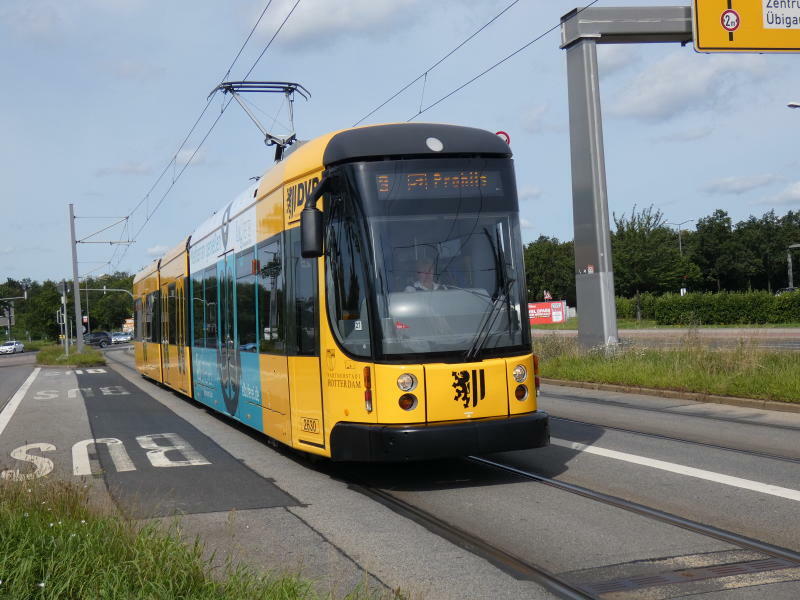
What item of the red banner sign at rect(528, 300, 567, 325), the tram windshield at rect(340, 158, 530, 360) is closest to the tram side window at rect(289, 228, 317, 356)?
the tram windshield at rect(340, 158, 530, 360)

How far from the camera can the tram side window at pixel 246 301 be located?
11164 mm

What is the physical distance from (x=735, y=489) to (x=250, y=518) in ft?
13.2

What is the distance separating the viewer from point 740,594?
488 centimetres

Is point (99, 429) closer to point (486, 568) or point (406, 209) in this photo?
point (406, 209)

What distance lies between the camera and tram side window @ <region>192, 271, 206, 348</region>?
15102 millimetres

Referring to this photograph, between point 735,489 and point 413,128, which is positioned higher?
point 413,128

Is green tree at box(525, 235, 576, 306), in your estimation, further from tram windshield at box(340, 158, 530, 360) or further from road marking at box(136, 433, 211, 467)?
tram windshield at box(340, 158, 530, 360)

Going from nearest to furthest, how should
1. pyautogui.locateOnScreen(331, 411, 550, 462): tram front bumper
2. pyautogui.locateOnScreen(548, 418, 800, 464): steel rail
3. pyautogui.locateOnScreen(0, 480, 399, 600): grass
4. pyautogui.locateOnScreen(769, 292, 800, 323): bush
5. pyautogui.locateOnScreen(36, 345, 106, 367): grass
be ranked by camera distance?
pyautogui.locateOnScreen(0, 480, 399, 600): grass, pyautogui.locateOnScreen(331, 411, 550, 462): tram front bumper, pyautogui.locateOnScreen(548, 418, 800, 464): steel rail, pyautogui.locateOnScreen(36, 345, 106, 367): grass, pyautogui.locateOnScreen(769, 292, 800, 323): bush

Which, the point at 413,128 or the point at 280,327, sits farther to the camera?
the point at 280,327

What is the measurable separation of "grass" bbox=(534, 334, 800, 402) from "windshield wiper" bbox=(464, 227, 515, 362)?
684 cm

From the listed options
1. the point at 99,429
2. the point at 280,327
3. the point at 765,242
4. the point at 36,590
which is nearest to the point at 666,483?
the point at 280,327

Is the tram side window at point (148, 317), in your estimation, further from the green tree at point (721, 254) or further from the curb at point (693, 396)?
the green tree at point (721, 254)

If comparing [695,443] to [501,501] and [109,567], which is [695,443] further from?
[109,567]

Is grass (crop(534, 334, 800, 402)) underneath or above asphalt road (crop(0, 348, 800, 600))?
above
